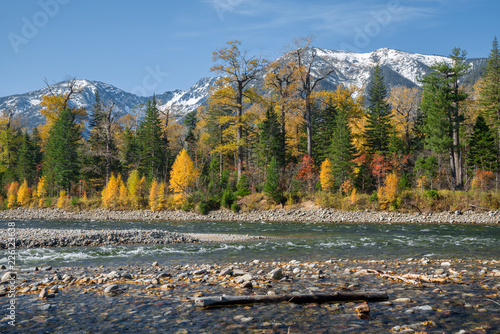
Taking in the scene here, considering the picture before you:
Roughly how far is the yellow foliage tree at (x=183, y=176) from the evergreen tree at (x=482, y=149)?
3626 centimetres

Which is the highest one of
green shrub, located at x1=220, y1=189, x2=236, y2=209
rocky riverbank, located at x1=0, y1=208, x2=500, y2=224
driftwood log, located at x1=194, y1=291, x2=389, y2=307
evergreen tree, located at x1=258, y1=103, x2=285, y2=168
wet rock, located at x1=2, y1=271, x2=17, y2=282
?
evergreen tree, located at x1=258, y1=103, x2=285, y2=168

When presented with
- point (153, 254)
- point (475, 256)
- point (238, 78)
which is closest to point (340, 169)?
point (238, 78)

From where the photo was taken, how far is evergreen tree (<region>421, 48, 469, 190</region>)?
1475 inches

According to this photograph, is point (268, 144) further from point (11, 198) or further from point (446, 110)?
point (11, 198)

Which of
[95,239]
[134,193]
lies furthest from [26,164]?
[95,239]

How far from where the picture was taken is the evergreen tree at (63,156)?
50.3m

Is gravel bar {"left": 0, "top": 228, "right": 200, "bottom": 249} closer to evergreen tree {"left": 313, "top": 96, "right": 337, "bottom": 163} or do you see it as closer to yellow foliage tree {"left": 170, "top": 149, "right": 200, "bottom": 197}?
yellow foliage tree {"left": 170, "top": 149, "right": 200, "bottom": 197}

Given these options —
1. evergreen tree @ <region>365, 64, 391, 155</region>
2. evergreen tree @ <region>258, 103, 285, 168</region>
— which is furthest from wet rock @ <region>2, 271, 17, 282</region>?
evergreen tree @ <region>365, 64, 391, 155</region>

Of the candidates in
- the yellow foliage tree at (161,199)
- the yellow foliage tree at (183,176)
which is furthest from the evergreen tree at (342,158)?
the yellow foliage tree at (161,199)

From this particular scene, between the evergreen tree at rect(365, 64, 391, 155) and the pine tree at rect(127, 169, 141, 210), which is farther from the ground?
the evergreen tree at rect(365, 64, 391, 155)

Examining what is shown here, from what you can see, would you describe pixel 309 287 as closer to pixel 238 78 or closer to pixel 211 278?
pixel 211 278

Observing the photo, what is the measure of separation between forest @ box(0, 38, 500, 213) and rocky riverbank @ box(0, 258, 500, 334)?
2931 cm

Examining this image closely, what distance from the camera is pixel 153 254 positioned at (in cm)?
1351

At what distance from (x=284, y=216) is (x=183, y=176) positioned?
1440 centimetres
